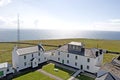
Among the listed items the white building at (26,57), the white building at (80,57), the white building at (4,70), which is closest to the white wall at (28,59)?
the white building at (26,57)

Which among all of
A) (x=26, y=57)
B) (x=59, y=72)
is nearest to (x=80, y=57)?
(x=59, y=72)

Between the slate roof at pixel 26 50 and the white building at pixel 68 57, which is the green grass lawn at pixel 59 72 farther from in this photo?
the slate roof at pixel 26 50

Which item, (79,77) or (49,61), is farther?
(49,61)

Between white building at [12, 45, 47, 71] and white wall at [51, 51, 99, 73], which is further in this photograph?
white building at [12, 45, 47, 71]

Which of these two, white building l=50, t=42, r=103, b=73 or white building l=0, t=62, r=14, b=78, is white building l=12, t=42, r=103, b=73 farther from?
white building l=0, t=62, r=14, b=78

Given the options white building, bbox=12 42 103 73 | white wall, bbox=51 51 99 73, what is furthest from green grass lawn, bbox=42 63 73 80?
white wall, bbox=51 51 99 73

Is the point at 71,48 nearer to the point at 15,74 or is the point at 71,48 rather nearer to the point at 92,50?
the point at 92,50

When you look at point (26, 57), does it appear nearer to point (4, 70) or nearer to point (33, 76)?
point (33, 76)

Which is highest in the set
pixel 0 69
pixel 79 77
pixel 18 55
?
pixel 18 55

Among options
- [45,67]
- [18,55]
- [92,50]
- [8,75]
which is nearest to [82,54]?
[92,50]
